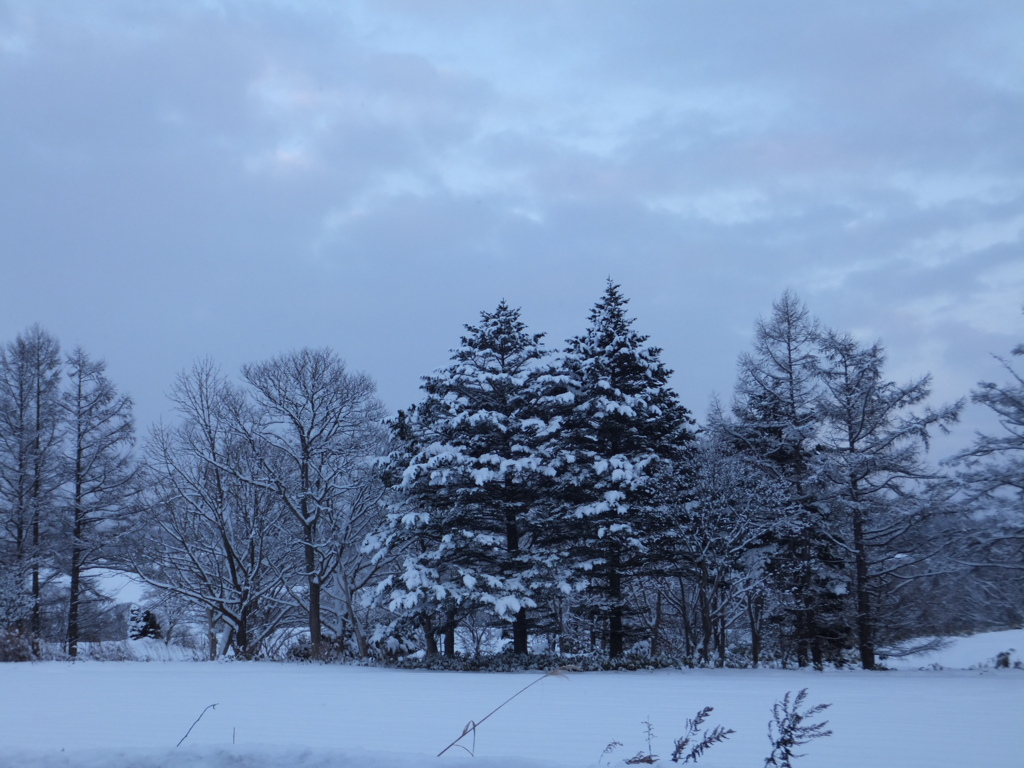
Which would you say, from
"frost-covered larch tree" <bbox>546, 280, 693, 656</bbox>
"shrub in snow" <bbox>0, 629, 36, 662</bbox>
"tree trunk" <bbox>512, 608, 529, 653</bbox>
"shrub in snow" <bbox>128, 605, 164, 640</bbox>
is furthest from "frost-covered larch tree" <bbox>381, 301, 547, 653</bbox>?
"shrub in snow" <bbox>128, 605, 164, 640</bbox>

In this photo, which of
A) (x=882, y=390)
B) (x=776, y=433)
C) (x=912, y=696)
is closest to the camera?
(x=912, y=696)

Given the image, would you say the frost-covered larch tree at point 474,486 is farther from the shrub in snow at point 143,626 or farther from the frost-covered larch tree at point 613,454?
the shrub in snow at point 143,626

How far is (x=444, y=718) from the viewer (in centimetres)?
863

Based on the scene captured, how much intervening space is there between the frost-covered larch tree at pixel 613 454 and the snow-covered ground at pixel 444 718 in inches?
189

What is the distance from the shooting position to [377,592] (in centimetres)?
1905

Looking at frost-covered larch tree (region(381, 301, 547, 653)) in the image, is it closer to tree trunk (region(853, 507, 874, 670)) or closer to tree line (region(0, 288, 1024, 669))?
tree line (region(0, 288, 1024, 669))

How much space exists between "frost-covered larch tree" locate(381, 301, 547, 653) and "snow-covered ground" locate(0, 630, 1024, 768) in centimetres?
391

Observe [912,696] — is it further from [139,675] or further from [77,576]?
[77,576]

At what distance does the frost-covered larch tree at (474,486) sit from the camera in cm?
1856

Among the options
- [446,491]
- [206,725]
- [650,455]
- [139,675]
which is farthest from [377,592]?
[206,725]

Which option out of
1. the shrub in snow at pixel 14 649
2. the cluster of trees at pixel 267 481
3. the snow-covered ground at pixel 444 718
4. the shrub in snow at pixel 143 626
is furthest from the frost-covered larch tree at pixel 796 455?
the shrub in snow at pixel 143 626

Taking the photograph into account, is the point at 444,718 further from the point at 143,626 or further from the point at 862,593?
the point at 143,626

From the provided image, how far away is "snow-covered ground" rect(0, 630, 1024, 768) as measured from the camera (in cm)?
393

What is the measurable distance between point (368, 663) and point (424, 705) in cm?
1010
